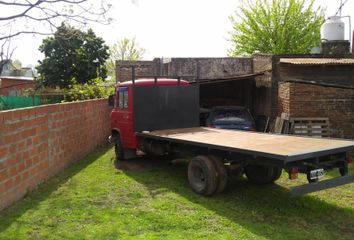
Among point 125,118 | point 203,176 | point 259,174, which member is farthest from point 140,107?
point 259,174

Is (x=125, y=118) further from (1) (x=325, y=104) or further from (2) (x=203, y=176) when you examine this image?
(1) (x=325, y=104)

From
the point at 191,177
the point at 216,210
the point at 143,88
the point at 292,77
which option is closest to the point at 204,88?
the point at 292,77

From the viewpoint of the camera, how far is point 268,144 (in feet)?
22.3

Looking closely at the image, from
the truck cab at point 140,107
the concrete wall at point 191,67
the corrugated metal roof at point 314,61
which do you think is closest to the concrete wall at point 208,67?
the concrete wall at point 191,67

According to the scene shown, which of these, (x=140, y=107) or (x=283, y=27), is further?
(x=283, y=27)

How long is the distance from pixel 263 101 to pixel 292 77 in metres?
3.48

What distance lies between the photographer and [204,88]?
20.7 meters

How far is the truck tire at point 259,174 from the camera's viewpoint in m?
8.00

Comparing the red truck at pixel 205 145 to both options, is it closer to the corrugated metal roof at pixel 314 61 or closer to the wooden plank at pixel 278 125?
the wooden plank at pixel 278 125

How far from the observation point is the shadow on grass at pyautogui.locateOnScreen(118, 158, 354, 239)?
569 cm

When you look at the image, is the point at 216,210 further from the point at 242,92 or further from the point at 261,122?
the point at 242,92

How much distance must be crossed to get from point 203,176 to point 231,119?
20.1ft

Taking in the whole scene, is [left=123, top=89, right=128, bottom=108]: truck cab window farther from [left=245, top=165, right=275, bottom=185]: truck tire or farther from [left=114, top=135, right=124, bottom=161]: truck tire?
[left=245, top=165, right=275, bottom=185]: truck tire

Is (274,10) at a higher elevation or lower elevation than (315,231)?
higher
